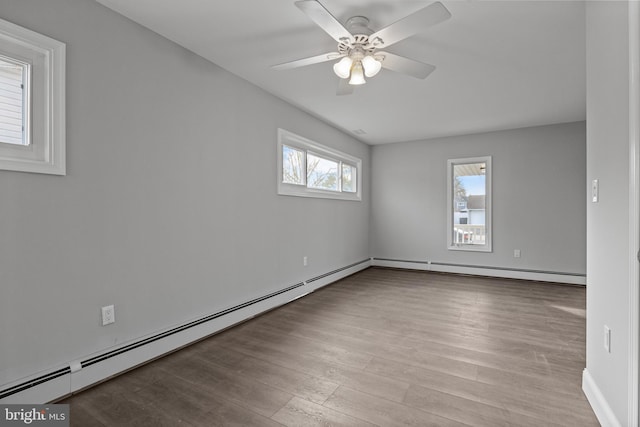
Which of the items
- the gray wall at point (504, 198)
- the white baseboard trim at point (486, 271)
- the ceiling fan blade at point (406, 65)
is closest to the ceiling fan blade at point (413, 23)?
the ceiling fan blade at point (406, 65)

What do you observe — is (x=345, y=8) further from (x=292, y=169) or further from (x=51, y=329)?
(x=51, y=329)

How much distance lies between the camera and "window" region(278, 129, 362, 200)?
12.6 feet

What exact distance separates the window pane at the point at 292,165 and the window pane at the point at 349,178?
1.38 metres

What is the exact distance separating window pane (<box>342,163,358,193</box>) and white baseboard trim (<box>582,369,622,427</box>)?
4.03m

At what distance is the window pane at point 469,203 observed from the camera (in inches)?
211

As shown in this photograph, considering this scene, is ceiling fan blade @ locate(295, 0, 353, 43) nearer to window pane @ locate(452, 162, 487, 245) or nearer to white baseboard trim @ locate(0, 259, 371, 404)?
white baseboard trim @ locate(0, 259, 371, 404)

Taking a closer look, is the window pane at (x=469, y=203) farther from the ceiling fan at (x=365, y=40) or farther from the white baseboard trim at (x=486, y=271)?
the ceiling fan at (x=365, y=40)

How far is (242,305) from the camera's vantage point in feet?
10.3

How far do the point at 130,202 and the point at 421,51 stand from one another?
264 cm

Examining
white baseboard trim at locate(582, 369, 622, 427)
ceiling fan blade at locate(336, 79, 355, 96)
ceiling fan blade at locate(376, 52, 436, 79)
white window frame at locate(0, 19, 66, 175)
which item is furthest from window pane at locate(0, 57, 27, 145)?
white baseboard trim at locate(582, 369, 622, 427)

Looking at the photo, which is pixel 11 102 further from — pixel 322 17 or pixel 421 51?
pixel 421 51

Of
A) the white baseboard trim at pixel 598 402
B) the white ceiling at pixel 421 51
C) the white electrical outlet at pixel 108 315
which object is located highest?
the white ceiling at pixel 421 51

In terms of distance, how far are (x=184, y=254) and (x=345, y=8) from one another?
2.25 meters

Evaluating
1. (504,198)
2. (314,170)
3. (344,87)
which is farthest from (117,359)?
(504,198)
